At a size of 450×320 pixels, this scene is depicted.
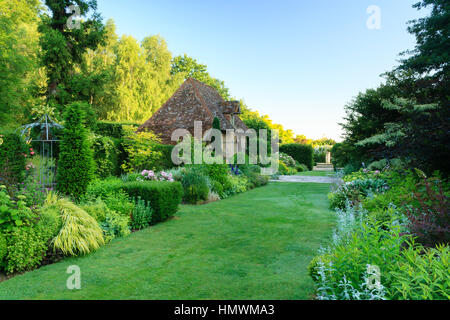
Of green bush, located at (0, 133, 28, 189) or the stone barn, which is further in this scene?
the stone barn

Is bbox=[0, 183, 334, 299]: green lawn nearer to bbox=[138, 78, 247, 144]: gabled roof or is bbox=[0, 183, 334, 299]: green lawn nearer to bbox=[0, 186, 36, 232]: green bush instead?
bbox=[0, 186, 36, 232]: green bush

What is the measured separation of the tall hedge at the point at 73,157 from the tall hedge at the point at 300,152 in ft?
80.6

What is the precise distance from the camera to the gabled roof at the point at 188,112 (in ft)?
64.0

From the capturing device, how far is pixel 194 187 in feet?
32.5

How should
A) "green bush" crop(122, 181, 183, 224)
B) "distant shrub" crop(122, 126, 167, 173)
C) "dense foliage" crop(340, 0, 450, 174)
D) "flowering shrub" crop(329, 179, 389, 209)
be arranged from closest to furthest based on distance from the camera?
"green bush" crop(122, 181, 183, 224) → "flowering shrub" crop(329, 179, 389, 209) → "distant shrub" crop(122, 126, 167, 173) → "dense foliage" crop(340, 0, 450, 174)

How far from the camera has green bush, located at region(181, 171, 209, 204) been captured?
9.88 metres

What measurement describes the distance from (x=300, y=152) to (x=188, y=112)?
14614mm

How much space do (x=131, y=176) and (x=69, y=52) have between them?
1230 centimetres

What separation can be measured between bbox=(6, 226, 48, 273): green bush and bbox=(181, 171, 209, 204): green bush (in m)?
5.93

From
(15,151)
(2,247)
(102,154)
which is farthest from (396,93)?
(15,151)

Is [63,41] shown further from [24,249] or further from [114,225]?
[24,249]

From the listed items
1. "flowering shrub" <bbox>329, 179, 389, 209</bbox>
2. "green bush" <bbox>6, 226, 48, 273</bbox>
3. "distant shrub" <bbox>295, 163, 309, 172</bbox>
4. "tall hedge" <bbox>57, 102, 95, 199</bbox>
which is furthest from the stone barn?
"green bush" <bbox>6, 226, 48, 273</bbox>

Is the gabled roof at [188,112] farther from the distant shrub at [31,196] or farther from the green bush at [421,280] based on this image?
the green bush at [421,280]
